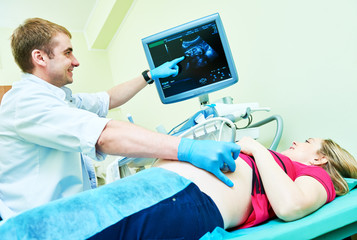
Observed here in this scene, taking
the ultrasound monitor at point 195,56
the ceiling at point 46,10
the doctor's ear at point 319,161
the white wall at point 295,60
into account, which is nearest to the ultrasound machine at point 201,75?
the ultrasound monitor at point 195,56

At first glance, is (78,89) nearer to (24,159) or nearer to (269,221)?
(24,159)

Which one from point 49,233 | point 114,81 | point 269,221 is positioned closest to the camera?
point 49,233

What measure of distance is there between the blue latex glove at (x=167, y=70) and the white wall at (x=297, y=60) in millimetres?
566

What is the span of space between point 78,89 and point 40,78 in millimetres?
2421

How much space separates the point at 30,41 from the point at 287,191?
4.99ft

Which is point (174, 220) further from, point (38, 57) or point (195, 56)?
point (38, 57)

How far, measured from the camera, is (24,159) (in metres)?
1.43

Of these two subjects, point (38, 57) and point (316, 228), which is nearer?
point (316, 228)

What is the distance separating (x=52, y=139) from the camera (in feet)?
4.27

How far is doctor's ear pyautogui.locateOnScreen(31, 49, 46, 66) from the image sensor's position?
1661 millimetres

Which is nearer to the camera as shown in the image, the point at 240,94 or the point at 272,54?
the point at 272,54

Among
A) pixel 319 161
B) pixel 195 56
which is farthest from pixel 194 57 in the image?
pixel 319 161

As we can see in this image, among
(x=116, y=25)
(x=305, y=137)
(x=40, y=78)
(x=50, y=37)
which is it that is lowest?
(x=305, y=137)

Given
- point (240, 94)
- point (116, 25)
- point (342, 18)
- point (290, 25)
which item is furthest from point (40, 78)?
point (116, 25)
